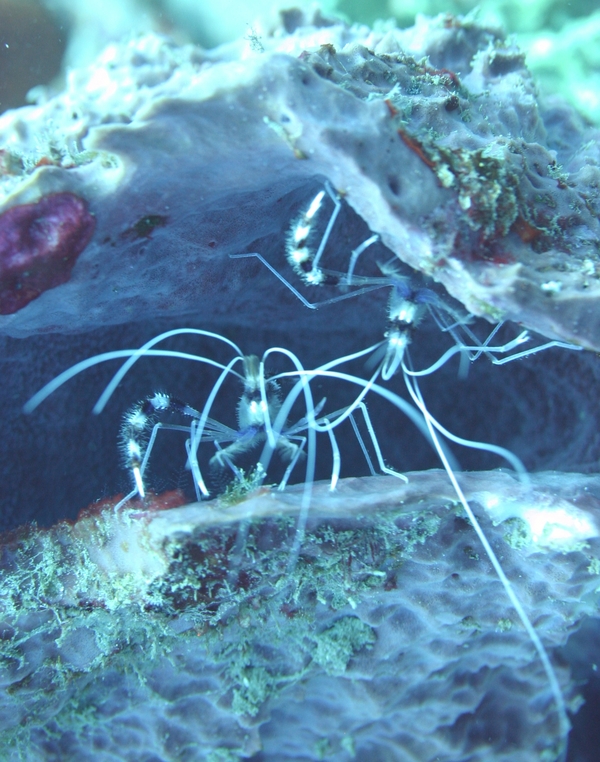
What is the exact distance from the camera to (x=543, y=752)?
10.9 ft

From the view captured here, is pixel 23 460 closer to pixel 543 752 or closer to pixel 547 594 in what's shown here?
pixel 547 594

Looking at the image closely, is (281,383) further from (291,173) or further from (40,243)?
(40,243)

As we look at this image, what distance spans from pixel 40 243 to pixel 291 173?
113 centimetres

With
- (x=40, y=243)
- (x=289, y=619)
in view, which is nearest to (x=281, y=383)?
(x=289, y=619)

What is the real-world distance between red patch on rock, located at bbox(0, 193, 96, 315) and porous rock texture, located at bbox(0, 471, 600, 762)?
108cm

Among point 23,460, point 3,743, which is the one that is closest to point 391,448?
point 23,460

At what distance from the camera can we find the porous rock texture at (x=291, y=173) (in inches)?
68.8

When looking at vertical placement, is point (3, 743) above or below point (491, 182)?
below

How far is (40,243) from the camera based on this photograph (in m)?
1.98

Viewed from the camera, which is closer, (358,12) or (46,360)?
(46,360)

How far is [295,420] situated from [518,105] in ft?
8.26

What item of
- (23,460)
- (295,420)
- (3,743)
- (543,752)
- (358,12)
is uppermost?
(358,12)

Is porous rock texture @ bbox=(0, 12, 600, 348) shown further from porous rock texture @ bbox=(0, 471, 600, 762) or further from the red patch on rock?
porous rock texture @ bbox=(0, 471, 600, 762)

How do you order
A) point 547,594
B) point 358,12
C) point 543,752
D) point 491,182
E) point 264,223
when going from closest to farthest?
1. point 491,182
2. point 547,594
3. point 264,223
4. point 543,752
5. point 358,12
